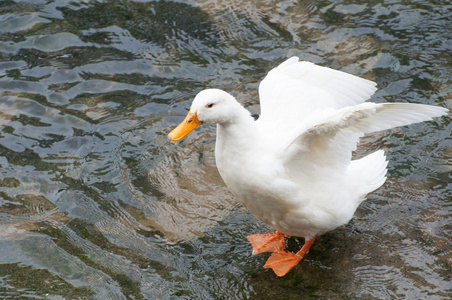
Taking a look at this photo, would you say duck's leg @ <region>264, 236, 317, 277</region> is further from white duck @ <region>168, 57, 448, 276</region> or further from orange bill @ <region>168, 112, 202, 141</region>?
orange bill @ <region>168, 112, 202, 141</region>

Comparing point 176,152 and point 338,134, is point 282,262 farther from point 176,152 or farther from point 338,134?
point 176,152

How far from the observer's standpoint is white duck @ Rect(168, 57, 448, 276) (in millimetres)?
4531

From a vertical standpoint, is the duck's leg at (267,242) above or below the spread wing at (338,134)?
below

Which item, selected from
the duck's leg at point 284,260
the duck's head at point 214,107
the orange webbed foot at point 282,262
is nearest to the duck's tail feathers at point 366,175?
the duck's leg at point 284,260

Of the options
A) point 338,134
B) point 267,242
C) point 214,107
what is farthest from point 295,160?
point 267,242

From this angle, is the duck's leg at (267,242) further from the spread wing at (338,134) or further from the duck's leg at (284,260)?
the spread wing at (338,134)

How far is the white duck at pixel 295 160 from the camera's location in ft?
14.9

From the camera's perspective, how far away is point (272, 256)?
5.20 metres

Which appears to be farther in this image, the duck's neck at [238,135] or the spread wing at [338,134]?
the duck's neck at [238,135]

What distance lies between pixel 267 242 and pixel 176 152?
1987mm

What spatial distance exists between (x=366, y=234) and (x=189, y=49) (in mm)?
4451

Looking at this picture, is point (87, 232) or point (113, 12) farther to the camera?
point (113, 12)

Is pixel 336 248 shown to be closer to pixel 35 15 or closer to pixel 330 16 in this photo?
pixel 330 16

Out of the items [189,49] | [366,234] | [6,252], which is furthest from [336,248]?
[189,49]
